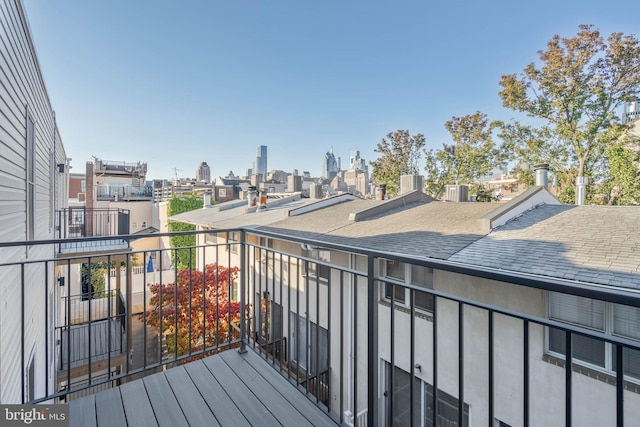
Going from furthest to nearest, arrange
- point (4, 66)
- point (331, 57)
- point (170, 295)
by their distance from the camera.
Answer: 1. point (331, 57)
2. point (170, 295)
3. point (4, 66)

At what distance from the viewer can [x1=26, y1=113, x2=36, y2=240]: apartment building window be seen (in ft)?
12.5

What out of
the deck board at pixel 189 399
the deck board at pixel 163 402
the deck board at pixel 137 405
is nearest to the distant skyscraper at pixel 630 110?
the deck board at pixel 189 399

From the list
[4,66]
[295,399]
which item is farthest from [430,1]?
[295,399]

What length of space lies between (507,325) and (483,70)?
667 inches

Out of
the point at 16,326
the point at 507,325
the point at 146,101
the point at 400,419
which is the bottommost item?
the point at 400,419

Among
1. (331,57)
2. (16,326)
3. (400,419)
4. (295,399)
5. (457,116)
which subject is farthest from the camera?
(457,116)

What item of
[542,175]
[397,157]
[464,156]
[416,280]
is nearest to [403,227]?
[416,280]

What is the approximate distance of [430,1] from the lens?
34.9 ft

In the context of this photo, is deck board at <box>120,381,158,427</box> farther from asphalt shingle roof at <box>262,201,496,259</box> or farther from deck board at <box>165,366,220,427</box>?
asphalt shingle roof at <box>262,201,496,259</box>

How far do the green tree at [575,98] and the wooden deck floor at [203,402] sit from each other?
1573cm

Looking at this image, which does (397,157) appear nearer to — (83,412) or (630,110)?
(630,110)

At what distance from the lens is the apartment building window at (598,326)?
11.7ft

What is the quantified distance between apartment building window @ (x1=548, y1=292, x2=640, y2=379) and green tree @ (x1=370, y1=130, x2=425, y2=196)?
646 inches

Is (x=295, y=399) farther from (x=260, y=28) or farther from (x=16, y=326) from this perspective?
(x=260, y=28)
